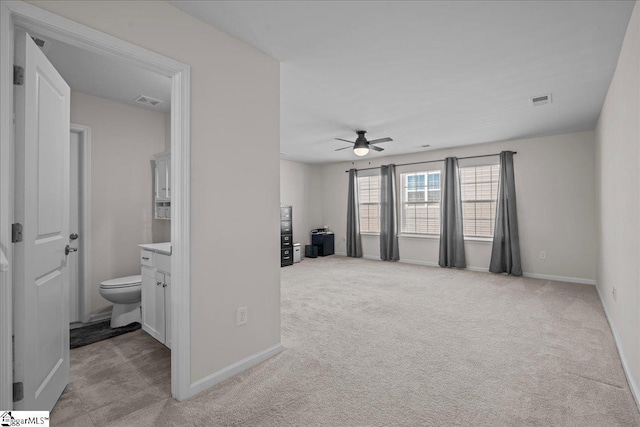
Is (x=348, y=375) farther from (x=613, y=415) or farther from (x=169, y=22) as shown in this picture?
(x=169, y=22)

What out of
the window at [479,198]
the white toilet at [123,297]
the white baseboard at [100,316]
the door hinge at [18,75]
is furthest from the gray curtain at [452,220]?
the door hinge at [18,75]

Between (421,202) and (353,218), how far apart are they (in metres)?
1.72

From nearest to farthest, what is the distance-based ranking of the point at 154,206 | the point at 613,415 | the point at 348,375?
the point at 613,415 → the point at 348,375 → the point at 154,206

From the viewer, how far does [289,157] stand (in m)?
7.43

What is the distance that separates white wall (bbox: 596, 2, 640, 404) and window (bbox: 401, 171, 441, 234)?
3.57 metres

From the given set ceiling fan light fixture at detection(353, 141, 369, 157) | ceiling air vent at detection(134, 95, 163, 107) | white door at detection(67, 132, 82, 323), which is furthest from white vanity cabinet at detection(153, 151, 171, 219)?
ceiling fan light fixture at detection(353, 141, 369, 157)

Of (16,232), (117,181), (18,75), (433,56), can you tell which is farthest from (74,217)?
(433,56)

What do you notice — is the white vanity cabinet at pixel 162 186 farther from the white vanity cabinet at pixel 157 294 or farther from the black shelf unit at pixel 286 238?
the black shelf unit at pixel 286 238

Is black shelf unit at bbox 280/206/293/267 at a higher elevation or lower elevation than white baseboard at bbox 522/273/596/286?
higher

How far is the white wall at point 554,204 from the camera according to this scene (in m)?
5.02

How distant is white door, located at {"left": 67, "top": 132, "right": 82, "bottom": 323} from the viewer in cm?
328

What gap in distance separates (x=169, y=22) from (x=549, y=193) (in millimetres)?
6018

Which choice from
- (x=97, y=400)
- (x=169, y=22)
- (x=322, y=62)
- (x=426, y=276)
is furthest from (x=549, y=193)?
(x=97, y=400)

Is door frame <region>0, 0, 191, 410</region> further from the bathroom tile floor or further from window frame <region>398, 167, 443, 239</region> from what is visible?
window frame <region>398, 167, 443, 239</region>
